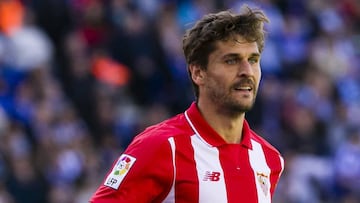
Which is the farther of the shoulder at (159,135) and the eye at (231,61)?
the eye at (231,61)

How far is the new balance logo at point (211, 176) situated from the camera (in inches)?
202

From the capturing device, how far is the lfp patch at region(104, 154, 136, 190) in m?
5.02

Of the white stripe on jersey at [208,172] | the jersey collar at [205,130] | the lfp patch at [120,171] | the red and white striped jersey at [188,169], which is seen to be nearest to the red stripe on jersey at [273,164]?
the red and white striped jersey at [188,169]

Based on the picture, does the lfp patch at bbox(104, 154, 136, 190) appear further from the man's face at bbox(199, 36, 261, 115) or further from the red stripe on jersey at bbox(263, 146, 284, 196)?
the red stripe on jersey at bbox(263, 146, 284, 196)

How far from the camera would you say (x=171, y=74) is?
1303 centimetres

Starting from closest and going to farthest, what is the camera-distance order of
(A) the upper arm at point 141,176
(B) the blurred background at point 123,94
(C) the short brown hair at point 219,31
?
(A) the upper arm at point 141,176
(C) the short brown hair at point 219,31
(B) the blurred background at point 123,94

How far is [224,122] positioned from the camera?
5.30 m

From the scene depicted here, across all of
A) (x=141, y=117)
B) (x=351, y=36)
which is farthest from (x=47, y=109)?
(x=351, y=36)

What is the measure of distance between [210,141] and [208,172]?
17 cm

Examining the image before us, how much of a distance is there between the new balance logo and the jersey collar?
144 mm

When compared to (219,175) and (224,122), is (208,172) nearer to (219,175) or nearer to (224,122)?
(219,175)

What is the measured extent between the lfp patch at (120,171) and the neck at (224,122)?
0.47 meters

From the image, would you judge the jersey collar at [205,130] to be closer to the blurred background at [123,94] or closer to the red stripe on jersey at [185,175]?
the red stripe on jersey at [185,175]

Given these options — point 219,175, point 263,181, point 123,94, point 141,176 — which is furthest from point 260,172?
point 123,94
